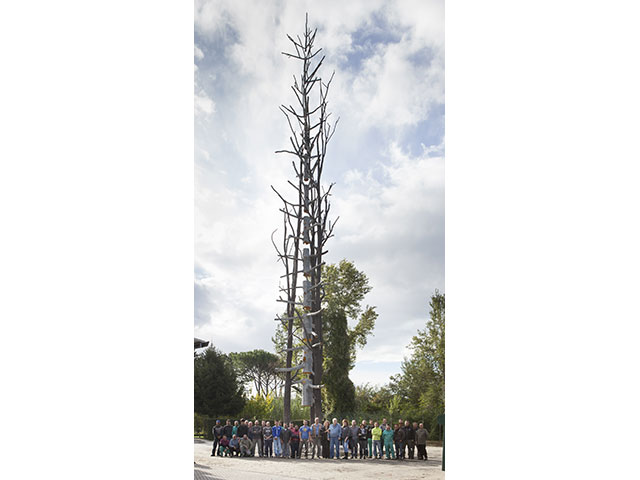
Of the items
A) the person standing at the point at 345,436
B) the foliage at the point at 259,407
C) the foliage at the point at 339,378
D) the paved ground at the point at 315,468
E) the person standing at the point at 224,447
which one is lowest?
the paved ground at the point at 315,468

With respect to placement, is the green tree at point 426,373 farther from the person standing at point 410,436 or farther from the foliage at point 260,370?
the foliage at point 260,370

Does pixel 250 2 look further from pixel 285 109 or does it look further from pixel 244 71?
pixel 285 109

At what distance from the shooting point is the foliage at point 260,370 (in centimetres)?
888

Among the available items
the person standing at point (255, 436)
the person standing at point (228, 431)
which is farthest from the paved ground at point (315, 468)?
the person standing at point (228, 431)

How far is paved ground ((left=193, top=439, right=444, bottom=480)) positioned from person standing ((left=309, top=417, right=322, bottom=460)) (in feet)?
0.40

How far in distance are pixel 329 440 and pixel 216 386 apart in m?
1.68

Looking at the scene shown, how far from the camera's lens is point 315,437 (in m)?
8.63

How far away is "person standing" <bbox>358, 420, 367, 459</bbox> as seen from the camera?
8.47 metres

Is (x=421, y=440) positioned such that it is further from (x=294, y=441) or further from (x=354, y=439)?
(x=294, y=441)

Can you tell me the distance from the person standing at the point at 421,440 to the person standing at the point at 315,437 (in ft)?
3.99

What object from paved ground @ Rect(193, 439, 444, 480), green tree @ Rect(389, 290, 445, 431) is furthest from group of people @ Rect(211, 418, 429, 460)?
green tree @ Rect(389, 290, 445, 431)

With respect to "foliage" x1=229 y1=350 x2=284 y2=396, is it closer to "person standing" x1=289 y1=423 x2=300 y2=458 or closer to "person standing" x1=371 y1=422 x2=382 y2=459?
"person standing" x1=289 y1=423 x2=300 y2=458

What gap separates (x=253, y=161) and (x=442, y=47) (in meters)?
2.86

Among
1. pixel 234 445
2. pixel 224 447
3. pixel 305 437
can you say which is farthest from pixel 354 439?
pixel 224 447
